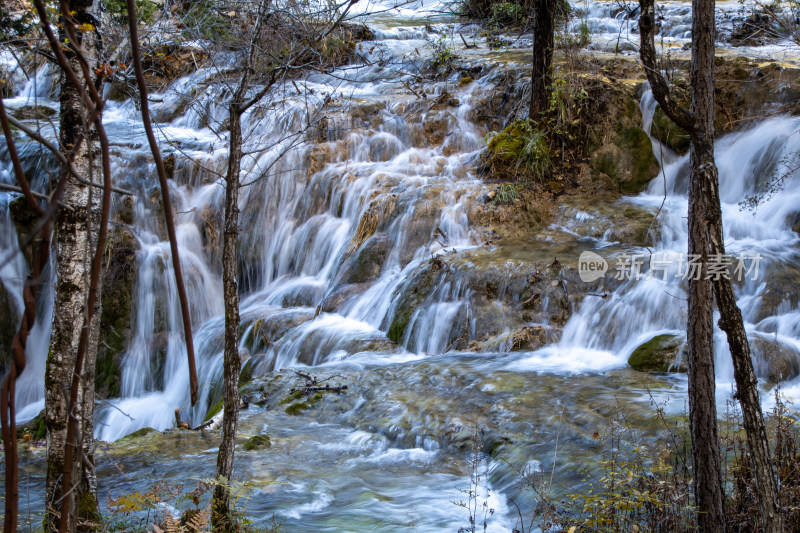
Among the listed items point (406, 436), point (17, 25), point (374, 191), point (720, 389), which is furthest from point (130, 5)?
point (374, 191)

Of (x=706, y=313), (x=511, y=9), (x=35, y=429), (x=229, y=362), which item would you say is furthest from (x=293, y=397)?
(x=511, y=9)

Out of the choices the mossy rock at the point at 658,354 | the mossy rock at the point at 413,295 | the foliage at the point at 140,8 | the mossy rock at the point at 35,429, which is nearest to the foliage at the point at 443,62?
the mossy rock at the point at 413,295

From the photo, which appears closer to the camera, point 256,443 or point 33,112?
point 33,112

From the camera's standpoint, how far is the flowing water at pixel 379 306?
5438mm

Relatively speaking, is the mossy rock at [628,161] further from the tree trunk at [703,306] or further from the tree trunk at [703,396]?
the tree trunk at [703,396]

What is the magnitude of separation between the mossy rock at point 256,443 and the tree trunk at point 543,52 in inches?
333

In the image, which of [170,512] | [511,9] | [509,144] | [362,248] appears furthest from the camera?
[511,9]

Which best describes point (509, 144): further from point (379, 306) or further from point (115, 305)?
point (115, 305)

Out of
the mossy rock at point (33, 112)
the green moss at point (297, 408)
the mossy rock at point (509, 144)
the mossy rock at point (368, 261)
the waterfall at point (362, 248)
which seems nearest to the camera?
the mossy rock at point (33, 112)

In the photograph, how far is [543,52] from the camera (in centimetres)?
1148

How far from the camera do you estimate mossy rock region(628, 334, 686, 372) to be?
7.25 meters

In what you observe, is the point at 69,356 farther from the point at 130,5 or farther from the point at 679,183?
the point at 679,183

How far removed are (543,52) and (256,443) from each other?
888 cm

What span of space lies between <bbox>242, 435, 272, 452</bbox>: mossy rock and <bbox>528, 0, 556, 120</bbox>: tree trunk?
333 inches
